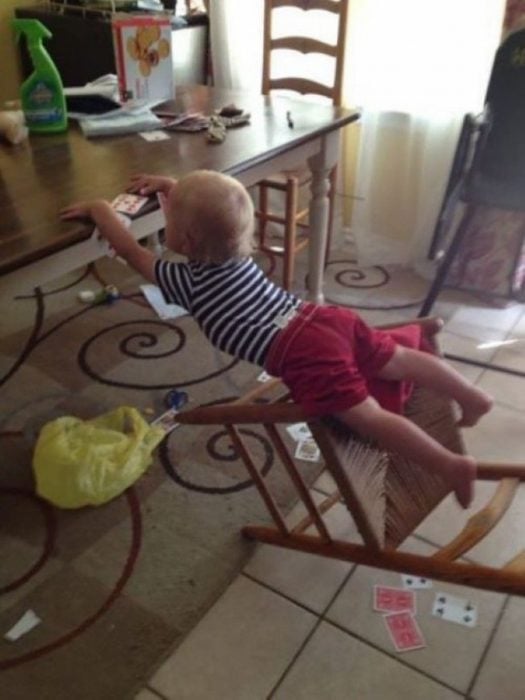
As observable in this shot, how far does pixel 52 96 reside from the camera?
1646 mm

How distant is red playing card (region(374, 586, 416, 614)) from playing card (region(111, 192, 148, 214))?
1.00 metres

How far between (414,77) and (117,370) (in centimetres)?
168

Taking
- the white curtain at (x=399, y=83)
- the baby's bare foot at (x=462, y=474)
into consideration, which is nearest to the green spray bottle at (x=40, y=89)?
the baby's bare foot at (x=462, y=474)

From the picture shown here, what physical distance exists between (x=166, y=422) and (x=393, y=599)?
842mm

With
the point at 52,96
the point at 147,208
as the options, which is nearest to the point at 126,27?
the point at 52,96

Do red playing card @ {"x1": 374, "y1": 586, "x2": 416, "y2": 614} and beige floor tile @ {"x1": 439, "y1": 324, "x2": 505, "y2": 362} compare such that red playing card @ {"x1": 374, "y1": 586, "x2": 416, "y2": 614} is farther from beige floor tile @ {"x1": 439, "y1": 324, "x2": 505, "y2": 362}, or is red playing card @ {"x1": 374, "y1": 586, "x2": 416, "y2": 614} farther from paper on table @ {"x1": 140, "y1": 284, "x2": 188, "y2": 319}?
paper on table @ {"x1": 140, "y1": 284, "x2": 188, "y2": 319}

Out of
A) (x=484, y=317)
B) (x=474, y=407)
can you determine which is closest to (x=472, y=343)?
(x=484, y=317)

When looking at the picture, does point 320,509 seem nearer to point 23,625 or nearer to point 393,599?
point 393,599

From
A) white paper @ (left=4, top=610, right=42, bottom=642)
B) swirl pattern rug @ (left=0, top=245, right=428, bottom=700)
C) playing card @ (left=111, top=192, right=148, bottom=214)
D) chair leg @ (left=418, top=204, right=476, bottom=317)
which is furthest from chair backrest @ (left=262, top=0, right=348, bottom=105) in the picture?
white paper @ (left=4, top=610, right=42, bottom=642)

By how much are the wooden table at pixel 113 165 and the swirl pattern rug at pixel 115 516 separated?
687 mm

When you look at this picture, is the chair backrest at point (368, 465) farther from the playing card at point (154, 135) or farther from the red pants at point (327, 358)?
the playing card at point (154, 135)

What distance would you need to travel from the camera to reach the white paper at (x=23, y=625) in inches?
51.4

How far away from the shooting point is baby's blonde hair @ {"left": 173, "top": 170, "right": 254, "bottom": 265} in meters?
1.20

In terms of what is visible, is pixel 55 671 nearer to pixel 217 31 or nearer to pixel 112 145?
pixel 112 145
